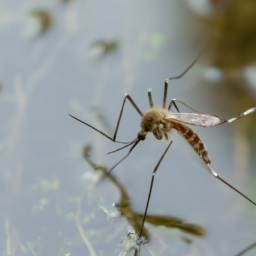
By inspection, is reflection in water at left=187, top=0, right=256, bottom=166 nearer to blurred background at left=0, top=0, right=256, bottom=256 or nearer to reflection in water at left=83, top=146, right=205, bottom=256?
blurred background at left=0, top=0, right=256, bottom=256

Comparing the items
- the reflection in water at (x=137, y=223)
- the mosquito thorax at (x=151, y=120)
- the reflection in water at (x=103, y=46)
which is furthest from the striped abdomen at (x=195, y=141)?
the reflection in water at (x=103, y=46)

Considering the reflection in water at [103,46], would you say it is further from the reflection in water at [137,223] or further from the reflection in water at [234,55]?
the reflection in water at [137,223]

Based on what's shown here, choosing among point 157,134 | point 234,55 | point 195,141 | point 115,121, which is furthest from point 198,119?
point 234,55

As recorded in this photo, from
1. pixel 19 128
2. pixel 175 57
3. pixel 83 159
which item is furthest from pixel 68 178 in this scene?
pixel 175 57

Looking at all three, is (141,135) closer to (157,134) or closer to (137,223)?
(157,134)

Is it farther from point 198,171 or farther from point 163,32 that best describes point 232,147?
point 163,32

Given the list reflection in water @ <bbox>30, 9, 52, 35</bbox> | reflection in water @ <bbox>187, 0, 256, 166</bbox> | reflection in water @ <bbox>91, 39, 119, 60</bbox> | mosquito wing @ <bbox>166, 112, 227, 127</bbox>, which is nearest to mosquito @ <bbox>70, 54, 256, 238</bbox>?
mosquito wing @ <bbox>166, 112, 227, 127</bbox>
